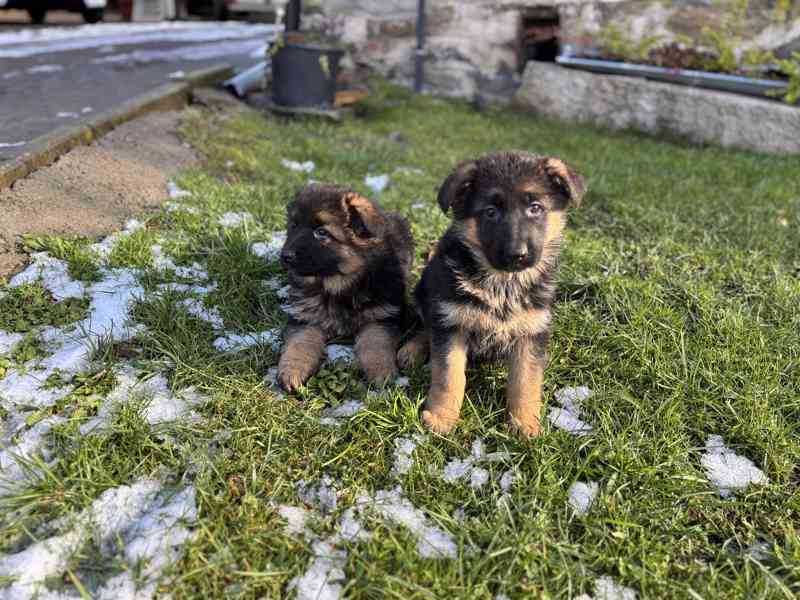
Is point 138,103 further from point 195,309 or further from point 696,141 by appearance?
point 696,141

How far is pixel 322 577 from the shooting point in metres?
1.97

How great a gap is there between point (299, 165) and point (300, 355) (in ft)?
11.8

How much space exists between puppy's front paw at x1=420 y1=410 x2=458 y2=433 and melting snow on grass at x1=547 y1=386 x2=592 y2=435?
485mm

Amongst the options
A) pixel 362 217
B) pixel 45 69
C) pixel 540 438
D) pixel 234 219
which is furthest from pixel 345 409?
pixel 45 69

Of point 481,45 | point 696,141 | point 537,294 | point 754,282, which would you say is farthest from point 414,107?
point 537,294

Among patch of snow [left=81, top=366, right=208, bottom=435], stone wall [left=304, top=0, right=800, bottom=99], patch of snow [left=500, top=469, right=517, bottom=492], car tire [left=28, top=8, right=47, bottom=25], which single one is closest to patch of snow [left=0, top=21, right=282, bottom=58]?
car tire [left=28, top=8, right=47, bottom=25]

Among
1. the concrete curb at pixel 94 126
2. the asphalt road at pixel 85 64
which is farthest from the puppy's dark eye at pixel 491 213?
the asphalt road at pixel 85 64

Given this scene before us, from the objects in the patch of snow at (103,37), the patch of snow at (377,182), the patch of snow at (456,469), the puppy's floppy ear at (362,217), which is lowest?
the patch of snow at (456,469)

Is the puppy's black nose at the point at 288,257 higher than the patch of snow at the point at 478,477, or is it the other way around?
the puppy's black nose at the point at 288,257

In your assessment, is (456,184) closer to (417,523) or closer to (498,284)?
(498,284)

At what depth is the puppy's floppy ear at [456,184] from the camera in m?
2.60

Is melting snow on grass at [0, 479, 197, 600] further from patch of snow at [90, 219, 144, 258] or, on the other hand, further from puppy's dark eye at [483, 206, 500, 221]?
patch of snow at [90, 219, 144, 258]

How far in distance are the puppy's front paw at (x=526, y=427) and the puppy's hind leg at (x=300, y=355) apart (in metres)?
1.01

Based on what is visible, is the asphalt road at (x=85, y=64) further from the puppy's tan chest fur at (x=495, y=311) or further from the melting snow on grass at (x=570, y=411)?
the melting snow on grass at (x=570, y=411)
